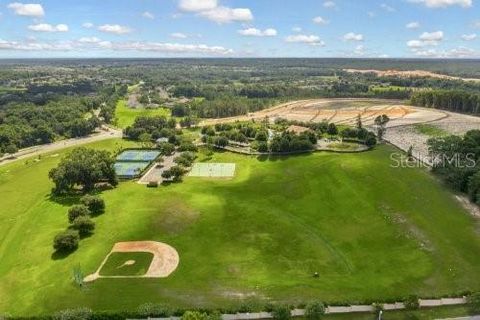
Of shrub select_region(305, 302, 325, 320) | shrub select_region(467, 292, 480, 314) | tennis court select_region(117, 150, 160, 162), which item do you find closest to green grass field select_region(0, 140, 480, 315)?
shrub select_region(467, 292, 480, 314)

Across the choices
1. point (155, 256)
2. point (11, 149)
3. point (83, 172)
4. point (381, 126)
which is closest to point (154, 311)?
point (155, 256)

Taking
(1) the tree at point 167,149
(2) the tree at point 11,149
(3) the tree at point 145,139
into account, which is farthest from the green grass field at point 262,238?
(3) the tree at point 145,139

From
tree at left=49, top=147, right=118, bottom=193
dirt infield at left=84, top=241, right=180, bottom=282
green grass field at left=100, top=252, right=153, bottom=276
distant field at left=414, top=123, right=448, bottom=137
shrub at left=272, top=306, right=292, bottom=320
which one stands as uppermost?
distant field at left=414, top=123, right=448, bottom=137

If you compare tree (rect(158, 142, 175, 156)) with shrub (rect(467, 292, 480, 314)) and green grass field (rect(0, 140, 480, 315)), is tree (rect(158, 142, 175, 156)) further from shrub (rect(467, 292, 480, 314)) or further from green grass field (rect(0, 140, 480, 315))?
shrub (rect(467, 292, 480, 314))

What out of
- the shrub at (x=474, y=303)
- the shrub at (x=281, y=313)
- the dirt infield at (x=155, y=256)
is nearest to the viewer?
the shrub at (x=281, y=313)

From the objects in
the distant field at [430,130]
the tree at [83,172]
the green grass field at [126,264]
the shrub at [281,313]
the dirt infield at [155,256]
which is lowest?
the green grass field at [126,264]

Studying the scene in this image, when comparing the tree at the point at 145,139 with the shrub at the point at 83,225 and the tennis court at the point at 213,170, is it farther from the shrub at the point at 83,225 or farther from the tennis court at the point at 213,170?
the shrub at the point at 83,225

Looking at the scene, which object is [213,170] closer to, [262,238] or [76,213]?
[76,213]
